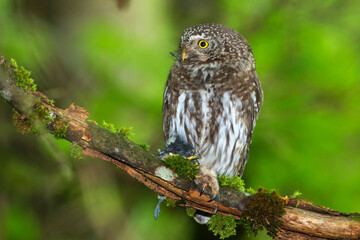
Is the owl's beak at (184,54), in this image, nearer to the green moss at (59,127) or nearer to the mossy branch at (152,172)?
the mossy branch at (152,172)

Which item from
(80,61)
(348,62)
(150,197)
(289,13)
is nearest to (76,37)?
(80,61)

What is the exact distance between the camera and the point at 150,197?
16.4 ft

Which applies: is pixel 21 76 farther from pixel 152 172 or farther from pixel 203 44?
pixel 203 44

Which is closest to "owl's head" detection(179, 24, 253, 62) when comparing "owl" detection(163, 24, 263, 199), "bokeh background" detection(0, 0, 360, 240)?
"owl" detection(163, 24, 263, 199)

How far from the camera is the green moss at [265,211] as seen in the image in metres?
2.91

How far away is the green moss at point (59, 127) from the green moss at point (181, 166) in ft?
2.29

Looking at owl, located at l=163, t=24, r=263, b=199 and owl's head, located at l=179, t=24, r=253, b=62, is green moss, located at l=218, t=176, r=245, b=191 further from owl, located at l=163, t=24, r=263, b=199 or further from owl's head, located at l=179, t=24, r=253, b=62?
owl's head, located at l=179, t=24, r=253, b=62

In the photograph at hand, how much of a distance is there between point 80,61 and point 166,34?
0.97m

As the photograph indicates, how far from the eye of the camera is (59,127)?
250 centimetres

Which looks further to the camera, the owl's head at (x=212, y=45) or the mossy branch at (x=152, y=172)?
the owl's head at (x=212, y=45)

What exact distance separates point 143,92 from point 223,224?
1.70 m

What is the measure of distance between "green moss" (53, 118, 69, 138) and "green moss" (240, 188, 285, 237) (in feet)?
4.18

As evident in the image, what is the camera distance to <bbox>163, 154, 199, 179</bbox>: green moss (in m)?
2.91

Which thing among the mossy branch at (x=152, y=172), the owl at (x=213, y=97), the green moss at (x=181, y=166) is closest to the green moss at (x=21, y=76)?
the mossy branch at (x=152, y=172)
